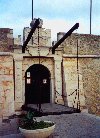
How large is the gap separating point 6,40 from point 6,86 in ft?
8.09

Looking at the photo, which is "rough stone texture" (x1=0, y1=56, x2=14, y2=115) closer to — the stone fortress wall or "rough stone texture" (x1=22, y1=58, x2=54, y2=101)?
the stone fortress wall

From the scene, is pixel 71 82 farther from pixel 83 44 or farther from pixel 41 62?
pixel 83 44

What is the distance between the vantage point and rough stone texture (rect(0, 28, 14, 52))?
13422mm

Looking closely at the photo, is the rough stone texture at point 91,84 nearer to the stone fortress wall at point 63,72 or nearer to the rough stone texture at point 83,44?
the stone fortress wall at point 63,72

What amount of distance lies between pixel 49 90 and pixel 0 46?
362 cm

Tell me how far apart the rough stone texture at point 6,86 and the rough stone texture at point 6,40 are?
524mm

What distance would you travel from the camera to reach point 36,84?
14180 mm

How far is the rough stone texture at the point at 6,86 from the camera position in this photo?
496 inches

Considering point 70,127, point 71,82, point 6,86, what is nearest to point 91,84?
point 71,82

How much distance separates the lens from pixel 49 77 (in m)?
14.3

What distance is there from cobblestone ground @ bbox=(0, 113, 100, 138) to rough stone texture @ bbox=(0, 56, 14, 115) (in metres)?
1.14

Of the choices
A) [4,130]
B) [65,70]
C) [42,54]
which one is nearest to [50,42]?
[42,54]

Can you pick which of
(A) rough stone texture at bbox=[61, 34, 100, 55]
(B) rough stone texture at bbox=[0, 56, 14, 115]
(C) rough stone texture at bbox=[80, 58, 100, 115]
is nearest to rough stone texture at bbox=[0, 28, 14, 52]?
(B) rough stone texture at bbox=[0, 56, 14, 115]

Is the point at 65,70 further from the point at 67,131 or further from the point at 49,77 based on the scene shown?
the point at 67,131
